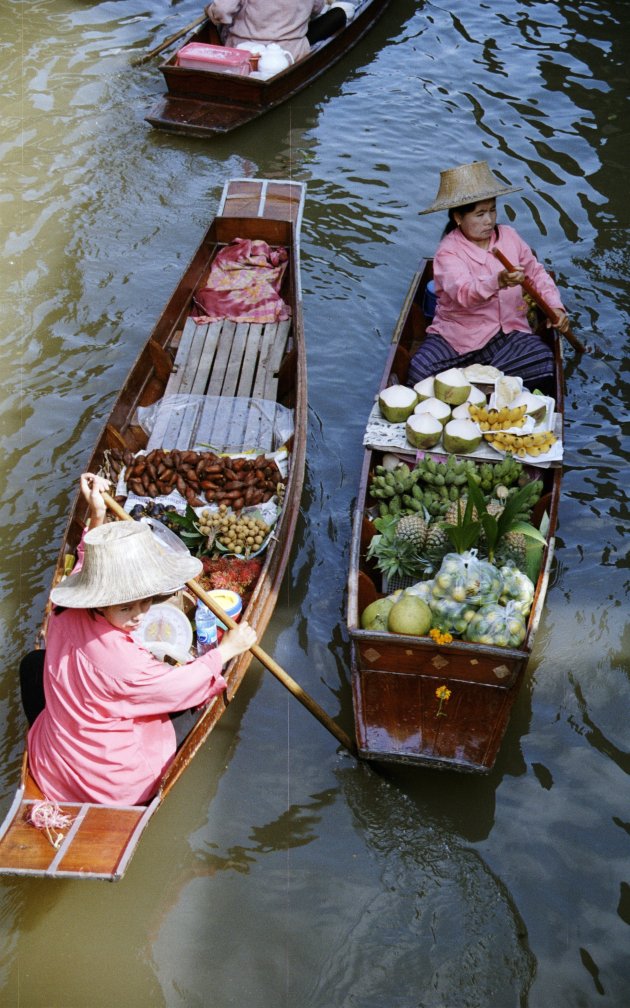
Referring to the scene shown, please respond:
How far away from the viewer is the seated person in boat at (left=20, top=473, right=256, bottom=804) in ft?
10.4

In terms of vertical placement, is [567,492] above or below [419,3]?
below

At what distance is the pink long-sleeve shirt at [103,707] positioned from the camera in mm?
3186

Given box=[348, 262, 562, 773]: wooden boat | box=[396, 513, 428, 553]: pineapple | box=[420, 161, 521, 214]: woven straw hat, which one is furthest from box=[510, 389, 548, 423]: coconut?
box=[348, 262, 562, 773]: wooden boat

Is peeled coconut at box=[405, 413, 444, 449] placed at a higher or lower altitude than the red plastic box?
lower

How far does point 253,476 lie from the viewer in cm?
508

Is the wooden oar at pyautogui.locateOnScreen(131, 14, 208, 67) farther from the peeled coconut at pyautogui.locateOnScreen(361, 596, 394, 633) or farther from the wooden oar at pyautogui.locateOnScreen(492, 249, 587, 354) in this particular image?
the peeled coconut at pyautogui.locateOnScreen(361, 596, 394, 633)

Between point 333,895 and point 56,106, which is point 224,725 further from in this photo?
point 56,106

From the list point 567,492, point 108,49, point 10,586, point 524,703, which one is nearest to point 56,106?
point 108,49

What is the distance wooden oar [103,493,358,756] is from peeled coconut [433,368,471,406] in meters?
2.12

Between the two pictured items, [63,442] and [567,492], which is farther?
[63,442]

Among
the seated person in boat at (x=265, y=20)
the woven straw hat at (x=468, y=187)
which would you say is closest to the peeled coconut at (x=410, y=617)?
the woven straw hat at (x=468, y=187)

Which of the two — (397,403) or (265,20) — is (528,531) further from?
(265,20)

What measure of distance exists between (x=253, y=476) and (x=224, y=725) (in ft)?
4.72

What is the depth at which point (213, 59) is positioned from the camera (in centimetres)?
912
